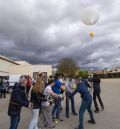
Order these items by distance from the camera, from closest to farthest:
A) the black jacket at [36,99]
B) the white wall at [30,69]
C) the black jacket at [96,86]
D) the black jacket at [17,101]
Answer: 1. the black jacket at [17,101]
2. the black jacket at [36,99]
3. the black jacket at [96,86]
4. the white wall at [30,69]

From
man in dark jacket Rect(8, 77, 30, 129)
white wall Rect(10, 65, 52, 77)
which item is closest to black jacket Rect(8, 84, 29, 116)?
man in dark jacket Rect(8, 77, 30, 129)

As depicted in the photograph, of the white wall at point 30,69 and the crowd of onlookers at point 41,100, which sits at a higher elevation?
the white wall at point 30,69

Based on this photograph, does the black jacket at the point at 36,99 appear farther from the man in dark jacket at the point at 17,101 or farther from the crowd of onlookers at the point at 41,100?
the man in dark jacket at the point at 17,101

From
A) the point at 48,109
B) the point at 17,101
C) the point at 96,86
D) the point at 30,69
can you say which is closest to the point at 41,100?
the point at 48,109

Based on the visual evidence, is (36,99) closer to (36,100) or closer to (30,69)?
(36,100)

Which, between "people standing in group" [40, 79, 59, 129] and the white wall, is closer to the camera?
"people standing in group" [40, 79, 59, 129]

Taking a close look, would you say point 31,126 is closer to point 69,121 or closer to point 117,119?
point 69,121

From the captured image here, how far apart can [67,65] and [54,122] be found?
92.5 metres

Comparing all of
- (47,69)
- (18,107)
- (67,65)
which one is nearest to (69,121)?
(18,107)

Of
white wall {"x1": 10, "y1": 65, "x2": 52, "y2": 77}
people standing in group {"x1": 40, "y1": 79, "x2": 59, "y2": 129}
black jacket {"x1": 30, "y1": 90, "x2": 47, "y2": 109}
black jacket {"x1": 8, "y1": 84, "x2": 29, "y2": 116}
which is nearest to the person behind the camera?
black jacket {"x1": 8, "y1": 84, "x2": 29, "y2": 116}

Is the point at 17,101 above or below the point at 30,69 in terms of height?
below

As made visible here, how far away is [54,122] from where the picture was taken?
29.9 feet

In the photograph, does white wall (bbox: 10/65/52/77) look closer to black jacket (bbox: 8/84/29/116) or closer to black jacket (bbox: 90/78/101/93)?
black jacket (bbox: 90/78/101/93)

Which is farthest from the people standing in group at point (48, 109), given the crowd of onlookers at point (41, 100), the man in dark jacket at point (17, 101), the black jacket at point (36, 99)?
the man in dark jacket at point (17, 101)
